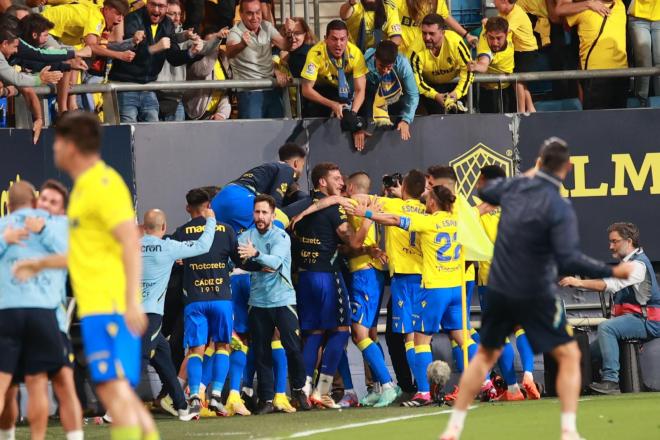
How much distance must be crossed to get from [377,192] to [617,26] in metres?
3.71

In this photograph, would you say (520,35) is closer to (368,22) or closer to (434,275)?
(368,22)

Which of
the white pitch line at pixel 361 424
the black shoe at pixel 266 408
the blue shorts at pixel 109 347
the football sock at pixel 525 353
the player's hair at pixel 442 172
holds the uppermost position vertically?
the player's hair at pixel 442 172

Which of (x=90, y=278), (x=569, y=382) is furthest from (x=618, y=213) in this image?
(x=90, y=278)

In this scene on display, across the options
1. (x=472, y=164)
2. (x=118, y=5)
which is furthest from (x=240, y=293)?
(x=118, y=5)

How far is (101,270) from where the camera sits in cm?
750

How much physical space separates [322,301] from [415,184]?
160 centimetres

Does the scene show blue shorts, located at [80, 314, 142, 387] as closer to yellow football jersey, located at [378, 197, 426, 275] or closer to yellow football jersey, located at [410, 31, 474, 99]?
yellow football jersey, located at [378, 197, 426, 275]

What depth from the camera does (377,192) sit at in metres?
15.8

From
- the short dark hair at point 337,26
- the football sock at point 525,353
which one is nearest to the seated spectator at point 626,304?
the football sock at point 525,353

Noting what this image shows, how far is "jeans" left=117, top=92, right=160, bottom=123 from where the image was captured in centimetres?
1509

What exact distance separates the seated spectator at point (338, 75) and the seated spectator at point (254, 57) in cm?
50

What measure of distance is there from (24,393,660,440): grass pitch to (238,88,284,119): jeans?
3.85m

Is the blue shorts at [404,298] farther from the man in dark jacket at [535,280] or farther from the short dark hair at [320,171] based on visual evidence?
the man in dark jacket at [535,280]

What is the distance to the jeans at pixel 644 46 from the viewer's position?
649 inches
